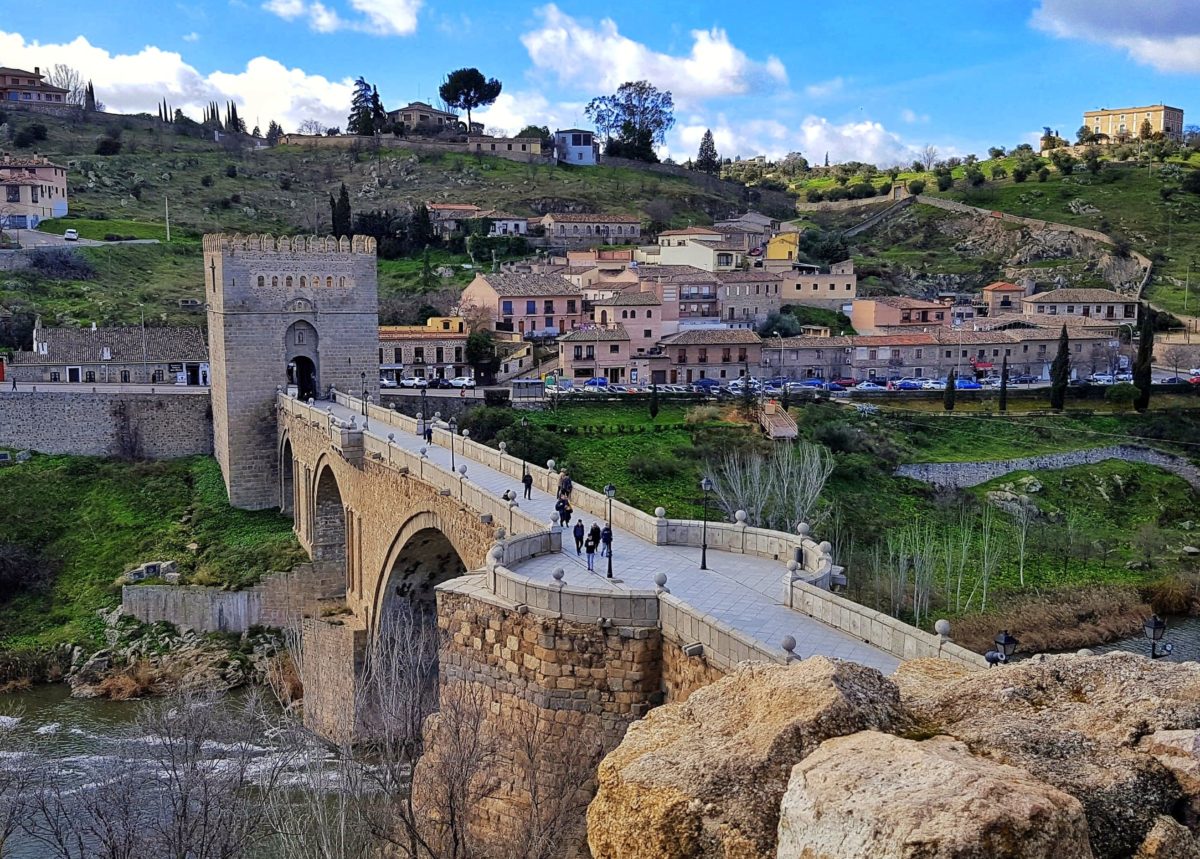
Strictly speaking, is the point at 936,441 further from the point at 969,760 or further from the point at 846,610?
the point at 969,760

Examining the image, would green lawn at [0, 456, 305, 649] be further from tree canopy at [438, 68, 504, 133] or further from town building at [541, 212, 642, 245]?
tree canopy at [438, 68, 504, 133]

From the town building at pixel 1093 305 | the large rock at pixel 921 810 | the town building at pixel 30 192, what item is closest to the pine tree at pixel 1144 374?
the town building at pixel 1093 305

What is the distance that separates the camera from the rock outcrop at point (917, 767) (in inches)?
170

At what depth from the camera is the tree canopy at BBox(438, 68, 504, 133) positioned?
91250mm

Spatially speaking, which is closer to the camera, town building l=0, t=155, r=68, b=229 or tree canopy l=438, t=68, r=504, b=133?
town building l=0, t=155, r=68, b=229

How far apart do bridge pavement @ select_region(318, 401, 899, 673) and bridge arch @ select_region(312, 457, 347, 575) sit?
11.3 m

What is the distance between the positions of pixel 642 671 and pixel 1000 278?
196 feet

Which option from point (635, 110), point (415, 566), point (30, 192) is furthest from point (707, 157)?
point (415, 566)

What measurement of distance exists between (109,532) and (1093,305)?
43819mm

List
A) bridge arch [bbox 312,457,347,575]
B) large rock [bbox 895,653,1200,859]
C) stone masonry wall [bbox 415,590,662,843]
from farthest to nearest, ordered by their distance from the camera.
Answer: bridge arch [bbox 312,457,347,575] → stone masonry wall [bbox 415,590,662,843] → large rock [bbox 895,653,1200,859]

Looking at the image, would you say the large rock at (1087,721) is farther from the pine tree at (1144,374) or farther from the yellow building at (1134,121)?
the yellow building at (1134,121)

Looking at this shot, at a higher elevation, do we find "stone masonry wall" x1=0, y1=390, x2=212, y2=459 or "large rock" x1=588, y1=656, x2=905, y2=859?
"large rock" x1=588, y1=656, x2=905, y2=859

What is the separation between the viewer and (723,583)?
39.9 ft

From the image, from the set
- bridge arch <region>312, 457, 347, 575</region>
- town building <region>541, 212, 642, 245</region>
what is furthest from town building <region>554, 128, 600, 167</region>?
bridge arch <region>312, 457, 347, 575</region>
